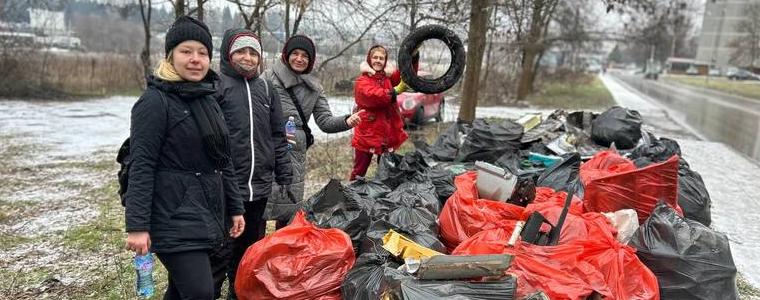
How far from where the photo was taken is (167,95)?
2.10 meters

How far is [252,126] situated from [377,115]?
2.11 meters

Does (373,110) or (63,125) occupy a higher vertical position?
(373,110)

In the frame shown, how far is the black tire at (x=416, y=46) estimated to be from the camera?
16.0ft

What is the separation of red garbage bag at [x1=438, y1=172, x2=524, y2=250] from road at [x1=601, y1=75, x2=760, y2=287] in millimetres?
1929

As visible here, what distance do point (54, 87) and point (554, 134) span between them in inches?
629

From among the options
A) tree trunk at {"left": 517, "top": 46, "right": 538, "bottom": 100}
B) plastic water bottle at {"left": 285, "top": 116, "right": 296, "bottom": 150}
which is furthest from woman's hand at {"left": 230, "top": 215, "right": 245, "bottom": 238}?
tree trunk at {"left": 517, "top": 46, "right": 538, "bottom": 100}

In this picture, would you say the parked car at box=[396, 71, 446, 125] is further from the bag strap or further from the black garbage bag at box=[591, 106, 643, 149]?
the bag strap

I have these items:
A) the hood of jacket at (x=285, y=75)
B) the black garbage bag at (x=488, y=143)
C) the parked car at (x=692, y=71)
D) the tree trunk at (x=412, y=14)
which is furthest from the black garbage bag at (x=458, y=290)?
the parked car at (x=692, y=71)

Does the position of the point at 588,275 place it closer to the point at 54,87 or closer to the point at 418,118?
the point at 418,118

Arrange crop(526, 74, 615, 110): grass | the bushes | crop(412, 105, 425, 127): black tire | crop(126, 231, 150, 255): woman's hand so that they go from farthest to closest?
crop(526, 74, 615, 110): grass < the bushes < crop(412, 105, 425, 127): black tire < crop(126, 231, 150, 255): woman's hand

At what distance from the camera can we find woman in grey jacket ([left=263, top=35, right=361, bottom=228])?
11.1 ft

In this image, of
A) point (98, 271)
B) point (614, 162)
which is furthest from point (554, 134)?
point (98, 271)

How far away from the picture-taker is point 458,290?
88.9 inches

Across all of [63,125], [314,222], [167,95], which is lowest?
[63,125]
